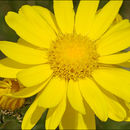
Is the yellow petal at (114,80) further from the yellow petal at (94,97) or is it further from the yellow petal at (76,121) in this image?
the yellow petal at (76,121)

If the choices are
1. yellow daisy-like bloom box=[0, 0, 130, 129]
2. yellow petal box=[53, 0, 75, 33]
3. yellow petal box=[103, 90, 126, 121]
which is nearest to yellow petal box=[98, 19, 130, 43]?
yellow daisy-like bloom box=[0, 0, 130, 129]

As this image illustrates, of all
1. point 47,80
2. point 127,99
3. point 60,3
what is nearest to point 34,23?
point 60,3

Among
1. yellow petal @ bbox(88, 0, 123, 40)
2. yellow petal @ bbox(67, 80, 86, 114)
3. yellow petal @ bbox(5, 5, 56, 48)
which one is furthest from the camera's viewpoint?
yellow petal @ bbox(88, 0, 123, 40)

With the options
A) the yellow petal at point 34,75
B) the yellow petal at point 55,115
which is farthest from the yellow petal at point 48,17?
the yellow petal at point 55,115

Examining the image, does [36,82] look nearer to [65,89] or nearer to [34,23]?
[65,89]

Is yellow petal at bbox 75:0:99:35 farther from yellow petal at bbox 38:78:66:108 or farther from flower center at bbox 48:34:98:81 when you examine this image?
yellow petal at bbox 38:78:66:108

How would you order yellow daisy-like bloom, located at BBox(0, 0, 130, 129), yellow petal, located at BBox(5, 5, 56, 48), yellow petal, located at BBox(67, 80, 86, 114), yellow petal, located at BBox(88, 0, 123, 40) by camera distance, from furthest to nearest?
yellow petal, located at BBox(88, 0, 123, 40) → yellow petal, located at BBox(5, 5, 56, 48) → yellow daisy-like bloom, located at BBox(0, 0, 130, 129) → yellow petal, located at BBox(67, 80, 86, 114)

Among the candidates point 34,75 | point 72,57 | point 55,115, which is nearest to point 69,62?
point 72,57

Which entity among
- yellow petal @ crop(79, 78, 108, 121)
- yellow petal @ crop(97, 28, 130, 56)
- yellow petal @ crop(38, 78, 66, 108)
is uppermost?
yellow petal @ crop(97, 28, 130, 56)
